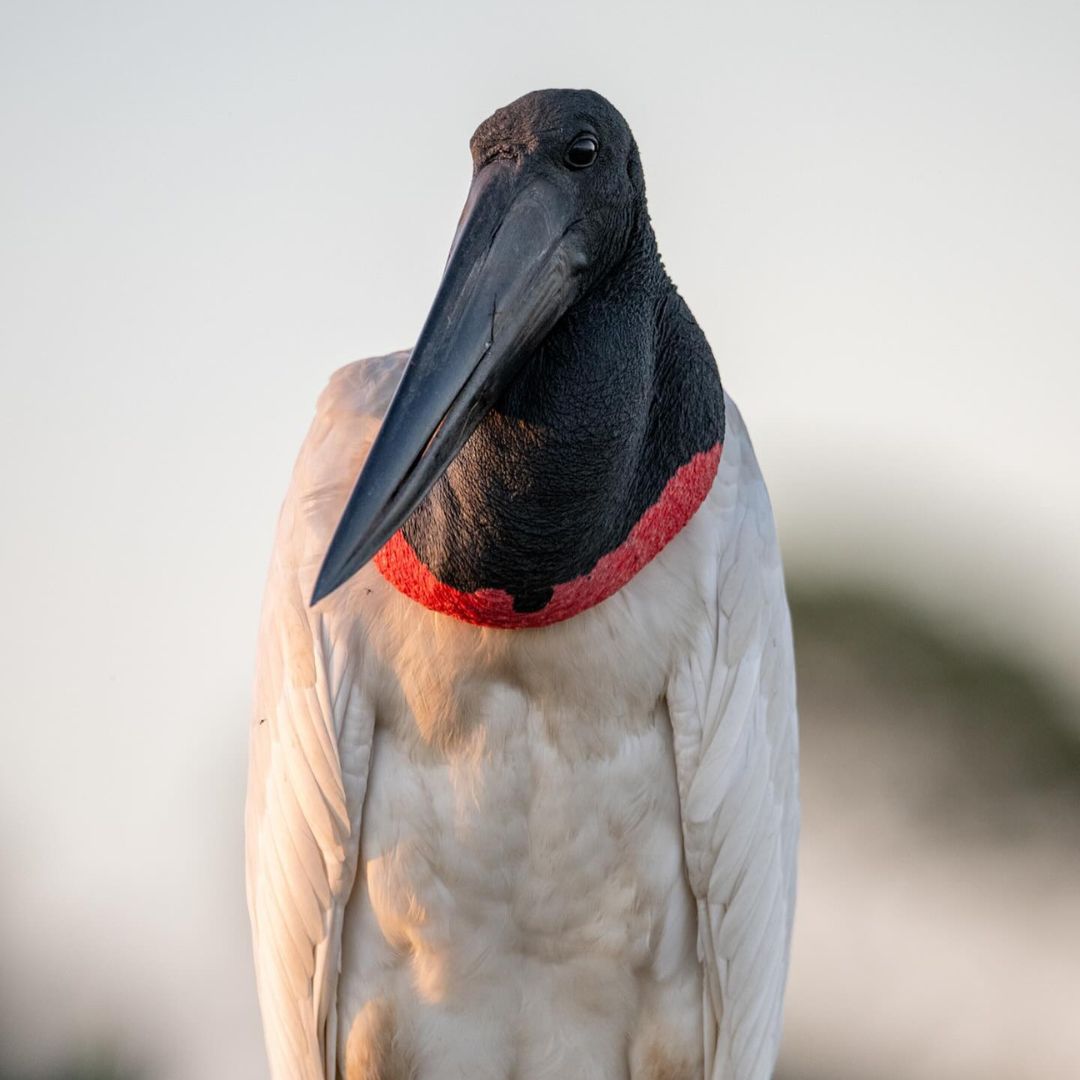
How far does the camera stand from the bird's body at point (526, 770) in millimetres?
3357

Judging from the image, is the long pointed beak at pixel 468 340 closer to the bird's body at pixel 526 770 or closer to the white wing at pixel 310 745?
the bird's body at pixel 526 770

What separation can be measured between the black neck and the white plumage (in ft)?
0.65

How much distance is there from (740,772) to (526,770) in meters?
0.41

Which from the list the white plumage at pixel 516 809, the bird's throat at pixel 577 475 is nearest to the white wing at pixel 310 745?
the white plumage at pixel 516 809

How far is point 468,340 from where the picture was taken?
287cm

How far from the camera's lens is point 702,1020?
378 centimetres

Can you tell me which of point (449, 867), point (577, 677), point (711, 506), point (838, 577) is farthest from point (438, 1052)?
point (838, 577)

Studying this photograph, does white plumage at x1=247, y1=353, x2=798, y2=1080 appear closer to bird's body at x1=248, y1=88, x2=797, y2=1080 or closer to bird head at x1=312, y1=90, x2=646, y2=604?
bird's body at x1=248, y1=88, x2=797, y2=1080

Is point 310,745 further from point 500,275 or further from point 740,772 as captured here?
point 500,275

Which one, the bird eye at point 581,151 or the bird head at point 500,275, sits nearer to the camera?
the bird head at point 500,275

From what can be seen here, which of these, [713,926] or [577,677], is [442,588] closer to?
[577,677]

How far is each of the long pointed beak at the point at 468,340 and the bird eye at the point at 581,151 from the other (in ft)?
0.21

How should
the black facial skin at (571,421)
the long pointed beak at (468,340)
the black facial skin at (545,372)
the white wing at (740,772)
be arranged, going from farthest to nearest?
the white wing at (740,772), the black facial skin at (571,421), the black facial skin at (545,372), the long pointed beak at (468,340)

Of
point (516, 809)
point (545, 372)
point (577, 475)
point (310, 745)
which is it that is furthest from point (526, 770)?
point (545, 372)
